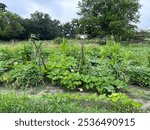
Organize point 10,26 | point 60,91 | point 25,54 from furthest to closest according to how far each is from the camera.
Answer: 1. point 10,26
2. point 25,54
3. point 60,91

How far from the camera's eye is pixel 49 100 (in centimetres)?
563

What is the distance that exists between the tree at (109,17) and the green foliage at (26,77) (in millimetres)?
35936

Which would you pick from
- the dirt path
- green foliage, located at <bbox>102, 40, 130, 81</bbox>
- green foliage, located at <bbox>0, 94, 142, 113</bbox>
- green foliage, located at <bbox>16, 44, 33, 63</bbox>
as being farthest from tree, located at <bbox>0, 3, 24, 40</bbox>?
green foliage, located at <bbox>0, 94, 142, 113</bbox>

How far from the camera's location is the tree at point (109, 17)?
145 feet

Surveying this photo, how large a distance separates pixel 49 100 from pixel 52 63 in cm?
191

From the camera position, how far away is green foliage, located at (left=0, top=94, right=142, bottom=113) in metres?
5.31

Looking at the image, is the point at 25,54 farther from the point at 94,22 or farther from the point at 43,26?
the point at 94,22

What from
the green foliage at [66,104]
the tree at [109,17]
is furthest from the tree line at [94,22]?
the green foliage at [66,104]

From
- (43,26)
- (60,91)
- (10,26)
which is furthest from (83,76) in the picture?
(10,26)

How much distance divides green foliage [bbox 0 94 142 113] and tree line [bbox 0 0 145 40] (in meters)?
36.5

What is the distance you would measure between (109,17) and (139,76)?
1494 inches

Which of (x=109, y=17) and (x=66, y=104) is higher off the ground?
(x=109, y=17)

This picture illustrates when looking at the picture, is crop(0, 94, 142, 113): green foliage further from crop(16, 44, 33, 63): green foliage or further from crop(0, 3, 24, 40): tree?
crop(0, 3, 24, 40): tree

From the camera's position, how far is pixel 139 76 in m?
7.71
